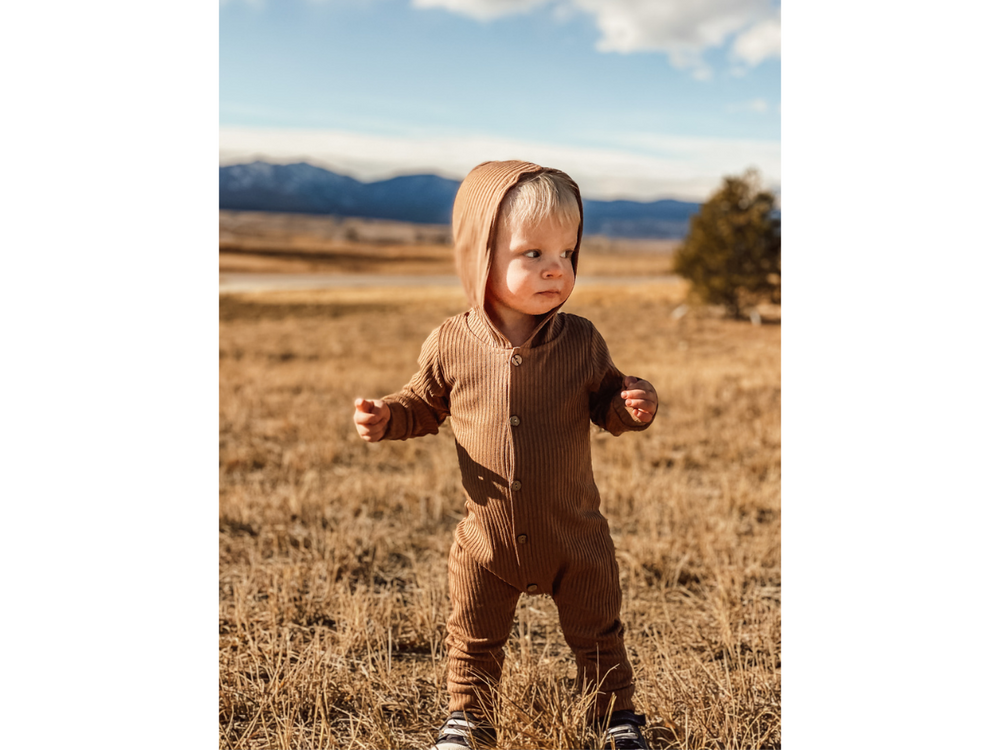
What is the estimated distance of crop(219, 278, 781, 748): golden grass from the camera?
2.09m

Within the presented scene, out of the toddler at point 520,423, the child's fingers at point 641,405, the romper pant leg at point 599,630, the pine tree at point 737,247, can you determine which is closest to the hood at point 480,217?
the toddler at point 520,423

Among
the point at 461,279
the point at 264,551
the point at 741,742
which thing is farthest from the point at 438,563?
the point at 461,279

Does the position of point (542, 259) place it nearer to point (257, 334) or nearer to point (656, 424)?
point (656, 424)

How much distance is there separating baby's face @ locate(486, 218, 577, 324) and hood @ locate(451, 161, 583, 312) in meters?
0.03

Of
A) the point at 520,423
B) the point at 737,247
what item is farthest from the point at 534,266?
the point at 737,247

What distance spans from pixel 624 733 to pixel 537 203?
1.25m

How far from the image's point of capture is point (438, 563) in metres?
3.18

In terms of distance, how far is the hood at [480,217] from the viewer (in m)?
1.69

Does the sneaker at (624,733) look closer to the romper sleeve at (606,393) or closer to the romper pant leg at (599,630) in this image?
the romper pant leg at (599,630)

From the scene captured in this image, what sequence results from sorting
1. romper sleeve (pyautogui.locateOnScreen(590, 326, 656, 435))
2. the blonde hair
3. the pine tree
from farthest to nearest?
the pine tree, romper sleeve (pyautogui.locateOnScreen(590, 326, 656, 435)), the blonde hair

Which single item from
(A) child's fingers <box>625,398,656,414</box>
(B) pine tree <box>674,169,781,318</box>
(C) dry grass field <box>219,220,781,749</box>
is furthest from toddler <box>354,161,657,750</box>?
(B) pine tree <box>674,169,781,318</box>

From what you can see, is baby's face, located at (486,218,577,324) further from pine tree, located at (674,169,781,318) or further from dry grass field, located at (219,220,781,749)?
pine tree, located at (674,169,781,318)

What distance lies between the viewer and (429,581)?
2914mm

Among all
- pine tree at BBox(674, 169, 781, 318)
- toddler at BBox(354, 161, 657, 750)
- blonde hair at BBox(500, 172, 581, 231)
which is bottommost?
toddler at BBox(354, 161, 657, 750)
